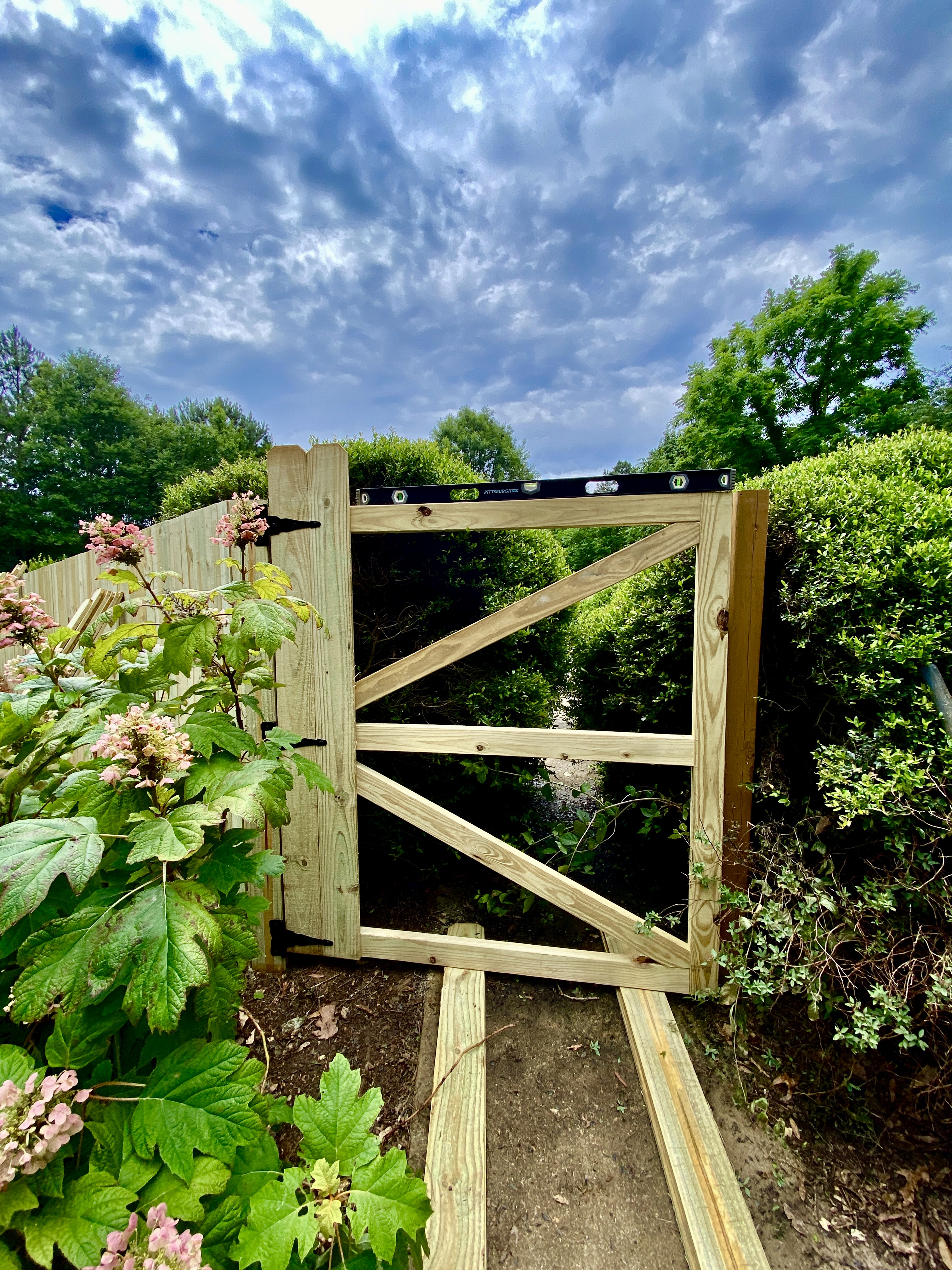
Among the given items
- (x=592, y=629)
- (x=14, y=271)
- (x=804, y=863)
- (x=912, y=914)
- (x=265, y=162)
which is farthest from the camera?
(x=14, y=271)

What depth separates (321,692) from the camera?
194 cm

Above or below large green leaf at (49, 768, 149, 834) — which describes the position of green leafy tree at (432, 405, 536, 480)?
above

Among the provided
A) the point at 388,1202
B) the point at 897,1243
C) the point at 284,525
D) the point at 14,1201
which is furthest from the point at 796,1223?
the point at 284,525

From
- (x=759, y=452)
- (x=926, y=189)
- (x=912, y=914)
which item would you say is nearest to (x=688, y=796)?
(x=912, y=914)

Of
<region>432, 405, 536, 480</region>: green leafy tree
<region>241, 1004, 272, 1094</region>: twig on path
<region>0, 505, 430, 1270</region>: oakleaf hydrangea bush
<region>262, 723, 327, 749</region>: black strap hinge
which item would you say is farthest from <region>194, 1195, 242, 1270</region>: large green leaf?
<region>432, 405, 536, 480</region>: green leafy tree

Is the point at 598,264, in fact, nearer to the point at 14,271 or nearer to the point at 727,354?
the point at 727,354

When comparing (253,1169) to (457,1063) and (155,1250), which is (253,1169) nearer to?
(155,1250)

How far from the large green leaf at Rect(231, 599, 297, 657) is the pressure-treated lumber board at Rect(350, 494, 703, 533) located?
83cm

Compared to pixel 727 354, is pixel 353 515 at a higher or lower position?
lower

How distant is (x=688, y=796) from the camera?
88.4 inches

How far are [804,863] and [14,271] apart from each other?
30.8m

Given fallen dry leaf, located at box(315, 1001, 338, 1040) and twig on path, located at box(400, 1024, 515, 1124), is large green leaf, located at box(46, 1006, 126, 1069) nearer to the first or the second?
twig on path, located at box(400, 1024, 515, 1124)

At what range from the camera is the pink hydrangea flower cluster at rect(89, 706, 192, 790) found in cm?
74

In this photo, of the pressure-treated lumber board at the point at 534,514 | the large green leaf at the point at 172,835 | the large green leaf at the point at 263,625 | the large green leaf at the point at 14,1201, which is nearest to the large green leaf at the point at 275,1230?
the large green leaf at the point at 14,1201
